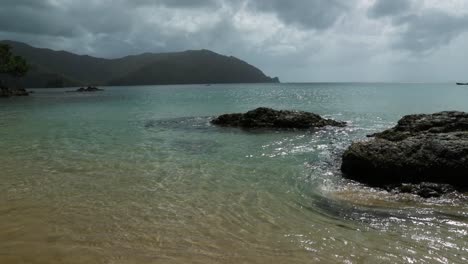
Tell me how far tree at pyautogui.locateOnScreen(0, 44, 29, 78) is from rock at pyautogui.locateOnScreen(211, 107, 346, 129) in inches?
4931

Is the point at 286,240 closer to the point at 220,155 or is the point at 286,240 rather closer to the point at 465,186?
the point at 465,186

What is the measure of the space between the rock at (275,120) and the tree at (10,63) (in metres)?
125

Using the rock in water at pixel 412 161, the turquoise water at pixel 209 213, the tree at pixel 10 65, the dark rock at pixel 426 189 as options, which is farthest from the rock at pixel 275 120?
the tree at pixel 10 65

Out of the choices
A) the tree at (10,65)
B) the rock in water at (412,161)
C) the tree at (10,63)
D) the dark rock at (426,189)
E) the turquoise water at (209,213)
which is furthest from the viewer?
the tree at (10,63)

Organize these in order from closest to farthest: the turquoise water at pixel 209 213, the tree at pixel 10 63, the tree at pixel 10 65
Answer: the turquoise water at pixel 209 213 < the tree at pixel 10 65 < the tree at pixel 10 63

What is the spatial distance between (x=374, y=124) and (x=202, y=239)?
33.2 metres

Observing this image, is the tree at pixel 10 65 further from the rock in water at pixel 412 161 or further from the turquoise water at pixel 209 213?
the rock in water at pixel 412 161

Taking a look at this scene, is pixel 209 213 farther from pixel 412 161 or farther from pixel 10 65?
pixel 10 65

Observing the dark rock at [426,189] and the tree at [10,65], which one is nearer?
the dark rock at [426,189]

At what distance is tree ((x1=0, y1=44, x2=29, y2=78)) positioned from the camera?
13264 cm

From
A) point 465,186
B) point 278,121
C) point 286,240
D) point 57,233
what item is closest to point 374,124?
point 278,121

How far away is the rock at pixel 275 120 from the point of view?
112ft

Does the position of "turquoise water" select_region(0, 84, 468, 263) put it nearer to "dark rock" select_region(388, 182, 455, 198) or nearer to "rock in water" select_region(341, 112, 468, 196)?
"dark rock" select_region(388, 182, 455, 198)

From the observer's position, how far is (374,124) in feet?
126
